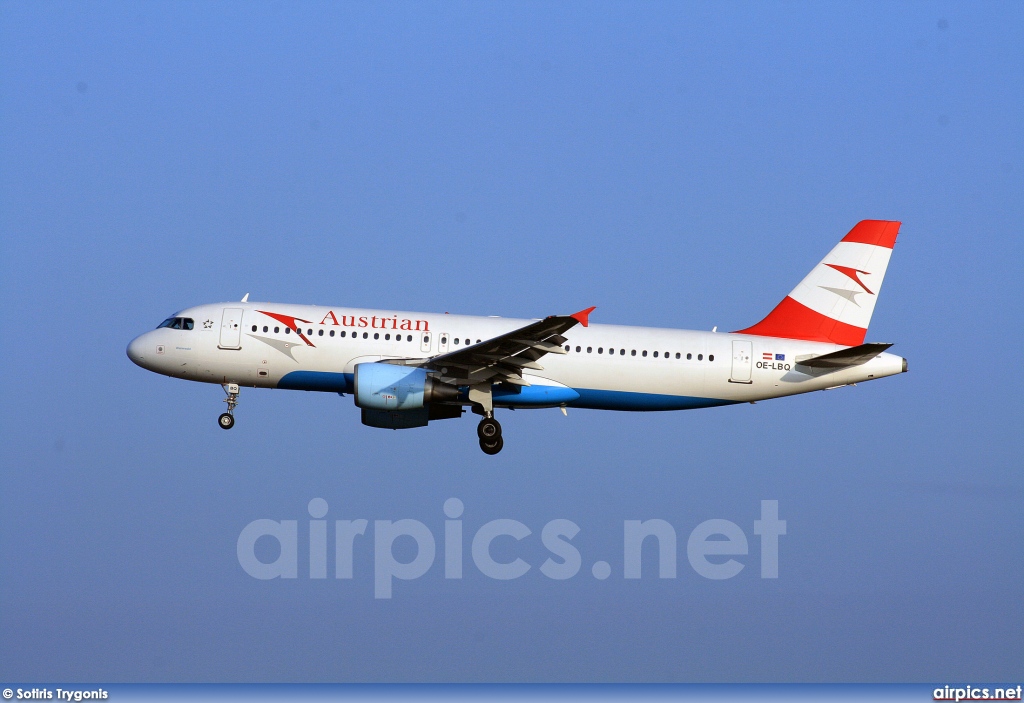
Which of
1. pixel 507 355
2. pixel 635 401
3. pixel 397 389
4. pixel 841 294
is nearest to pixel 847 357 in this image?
pixel 841 294

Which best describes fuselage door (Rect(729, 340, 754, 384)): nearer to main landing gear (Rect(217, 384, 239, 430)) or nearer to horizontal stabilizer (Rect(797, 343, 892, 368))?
horizontal stabilizer (Rect(797, 343, 892, 368))

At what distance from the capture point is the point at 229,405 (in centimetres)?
4834

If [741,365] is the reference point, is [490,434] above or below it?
below

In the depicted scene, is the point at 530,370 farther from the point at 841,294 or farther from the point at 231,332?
the point at 841,294

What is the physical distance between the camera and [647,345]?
47406 millimetres

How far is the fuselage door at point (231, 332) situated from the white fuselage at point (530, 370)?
0.15ft

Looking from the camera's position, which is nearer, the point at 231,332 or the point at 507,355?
the point at 507,355

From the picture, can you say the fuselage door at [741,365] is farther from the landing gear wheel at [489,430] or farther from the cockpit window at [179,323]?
the cockpit window at [179,323]

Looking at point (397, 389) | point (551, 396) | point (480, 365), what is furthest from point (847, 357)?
point (397, 389)

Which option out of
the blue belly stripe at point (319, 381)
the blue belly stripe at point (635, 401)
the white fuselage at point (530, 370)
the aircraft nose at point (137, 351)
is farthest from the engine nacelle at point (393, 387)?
the aircraft nose at point (137, 351)

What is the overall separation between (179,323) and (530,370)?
11928 millimetres

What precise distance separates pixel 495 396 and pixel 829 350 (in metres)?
11.4

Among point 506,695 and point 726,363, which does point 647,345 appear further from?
point 506,695

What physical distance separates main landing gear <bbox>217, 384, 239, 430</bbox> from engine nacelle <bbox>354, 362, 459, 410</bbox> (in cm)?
509
